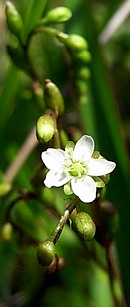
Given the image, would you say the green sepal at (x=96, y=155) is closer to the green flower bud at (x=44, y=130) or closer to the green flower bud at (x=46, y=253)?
the green flower bud at (x=44, y=130)

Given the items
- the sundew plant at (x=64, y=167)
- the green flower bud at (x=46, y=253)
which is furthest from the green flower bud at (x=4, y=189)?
the green flower bud at (x=46, y=253)

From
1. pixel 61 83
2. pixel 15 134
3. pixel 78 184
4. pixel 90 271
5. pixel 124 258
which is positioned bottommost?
pixel 90 271

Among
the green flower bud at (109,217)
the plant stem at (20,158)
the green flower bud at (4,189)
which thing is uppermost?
the green flower bud at (4,189)

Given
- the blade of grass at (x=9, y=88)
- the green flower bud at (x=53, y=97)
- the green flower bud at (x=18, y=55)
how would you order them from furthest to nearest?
the blade of grass at (x=9, y=88)
the green flower bud at (x=18, y=55)
the green flower bud at (x=53, y=97)

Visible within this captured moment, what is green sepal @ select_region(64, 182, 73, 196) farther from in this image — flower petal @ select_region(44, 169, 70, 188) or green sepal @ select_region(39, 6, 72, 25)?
green sepal @ select_region(39, 6, 72, 25)

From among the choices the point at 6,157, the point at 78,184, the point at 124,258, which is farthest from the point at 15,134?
the point at 78,184

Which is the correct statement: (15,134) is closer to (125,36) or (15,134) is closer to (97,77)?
(97,77)

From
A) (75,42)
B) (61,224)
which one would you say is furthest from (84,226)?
(75,42)

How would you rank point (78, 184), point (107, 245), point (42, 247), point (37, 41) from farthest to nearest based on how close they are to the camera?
point (37, 41) < point (107, 245) < point (78, 184) < point (42, 247)
